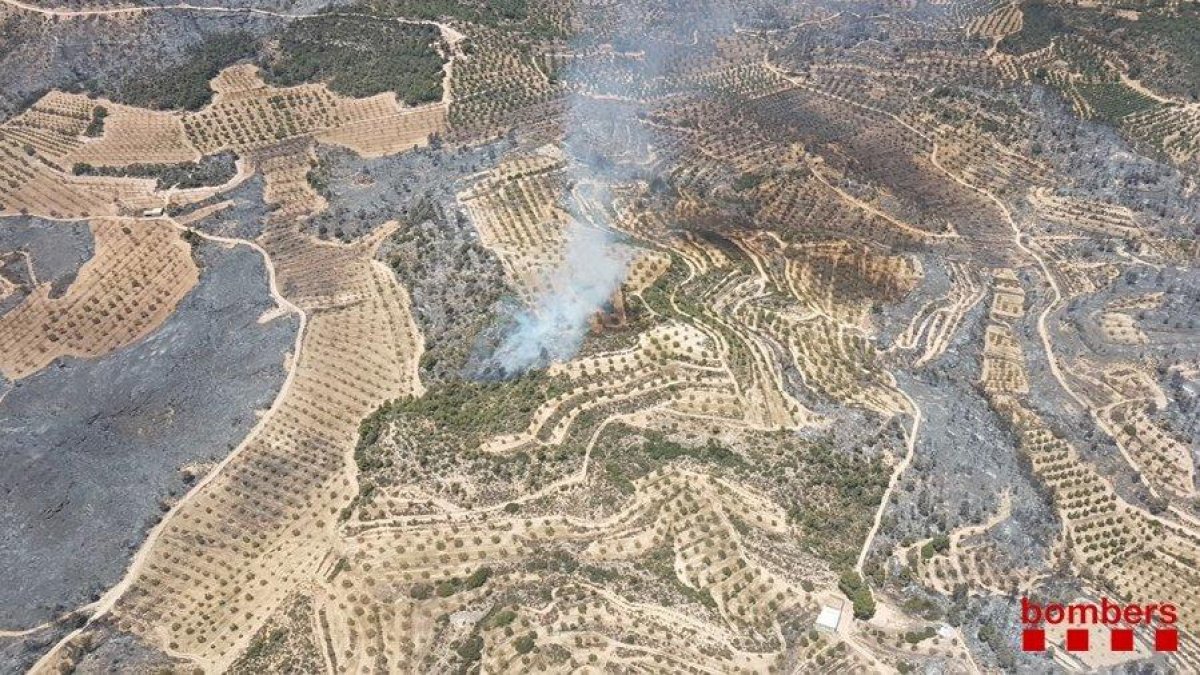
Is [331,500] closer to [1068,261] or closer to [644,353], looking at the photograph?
[644,353]

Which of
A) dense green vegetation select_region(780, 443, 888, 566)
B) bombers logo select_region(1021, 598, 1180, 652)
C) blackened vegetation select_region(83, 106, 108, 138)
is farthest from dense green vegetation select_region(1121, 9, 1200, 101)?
blackened vegetation select_region(83, 106, 108, 138)

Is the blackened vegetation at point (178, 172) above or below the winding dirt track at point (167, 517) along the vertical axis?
above

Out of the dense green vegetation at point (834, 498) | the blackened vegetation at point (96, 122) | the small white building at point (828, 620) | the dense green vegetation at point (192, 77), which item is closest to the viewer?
the small white building at point (828, 620)

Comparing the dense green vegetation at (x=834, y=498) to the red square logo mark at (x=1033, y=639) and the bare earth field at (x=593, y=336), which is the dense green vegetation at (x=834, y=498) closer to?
the bare earth field at (x=593, y=336)

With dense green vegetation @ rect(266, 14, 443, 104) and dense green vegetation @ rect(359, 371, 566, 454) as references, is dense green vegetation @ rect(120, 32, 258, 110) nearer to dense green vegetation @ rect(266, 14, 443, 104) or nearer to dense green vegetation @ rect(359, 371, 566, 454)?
dense green vegetation @ rect(266, 14, 443, 104)

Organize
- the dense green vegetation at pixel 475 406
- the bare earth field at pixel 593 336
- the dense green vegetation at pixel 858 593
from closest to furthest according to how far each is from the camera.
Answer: the dense green vegetation at pixel 858 593
the bare earth field at pixel 593 336
the dense green vegetation at pixel 475 406

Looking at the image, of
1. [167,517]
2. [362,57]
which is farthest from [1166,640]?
[362,57]

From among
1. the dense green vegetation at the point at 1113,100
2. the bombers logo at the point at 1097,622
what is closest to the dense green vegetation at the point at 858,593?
the bombers logo at the point at 1097,622
